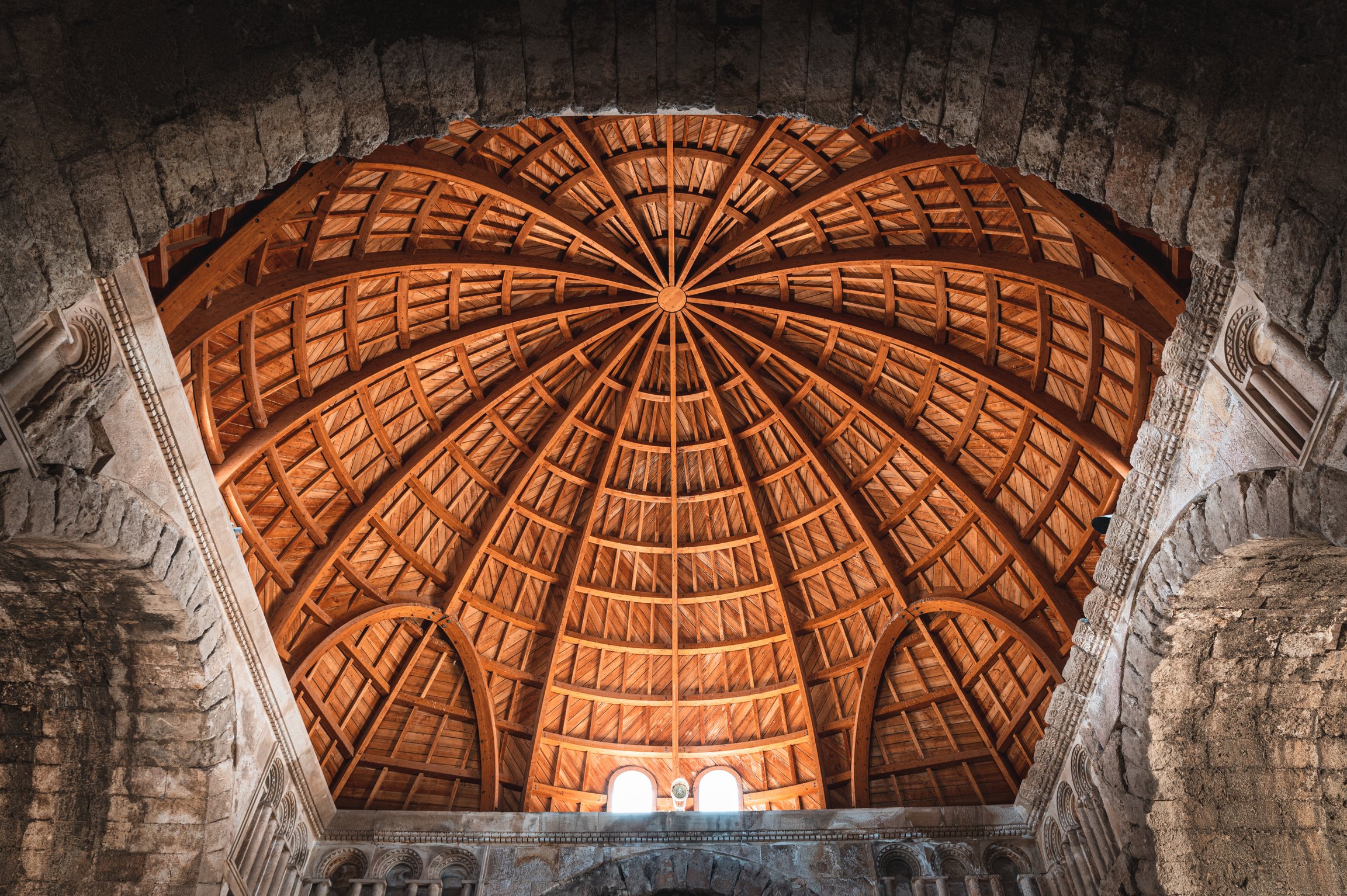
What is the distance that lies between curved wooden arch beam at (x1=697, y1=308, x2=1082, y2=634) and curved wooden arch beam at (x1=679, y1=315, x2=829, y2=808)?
32.7 inches

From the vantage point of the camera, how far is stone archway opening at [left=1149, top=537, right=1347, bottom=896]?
10055 mm

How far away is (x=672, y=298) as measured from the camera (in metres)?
16.2

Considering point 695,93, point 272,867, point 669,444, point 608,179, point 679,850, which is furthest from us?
point 669,444

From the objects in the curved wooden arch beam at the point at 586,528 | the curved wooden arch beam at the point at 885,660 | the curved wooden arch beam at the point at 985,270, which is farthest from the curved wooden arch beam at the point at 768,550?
the curved wooden arch beam at the point at 985,270

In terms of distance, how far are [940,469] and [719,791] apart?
7815 mm

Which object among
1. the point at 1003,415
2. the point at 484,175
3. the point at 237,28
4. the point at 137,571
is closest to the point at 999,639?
the point at 1003,415

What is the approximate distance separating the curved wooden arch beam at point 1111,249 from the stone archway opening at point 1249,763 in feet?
11.9

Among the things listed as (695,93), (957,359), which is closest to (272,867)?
(695,93)

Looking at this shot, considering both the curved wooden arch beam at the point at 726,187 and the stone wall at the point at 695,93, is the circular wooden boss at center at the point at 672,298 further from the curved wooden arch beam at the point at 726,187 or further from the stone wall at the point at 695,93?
the stone wall at the point at 695,93

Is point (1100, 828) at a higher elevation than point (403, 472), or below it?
below

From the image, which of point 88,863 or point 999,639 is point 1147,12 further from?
point 88,863

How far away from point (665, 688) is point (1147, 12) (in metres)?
15.7

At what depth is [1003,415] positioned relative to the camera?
14.9 meters

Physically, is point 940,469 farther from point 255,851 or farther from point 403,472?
point 255,851
